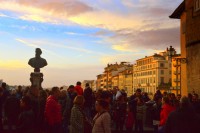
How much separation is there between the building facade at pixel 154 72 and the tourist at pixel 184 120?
12011cm

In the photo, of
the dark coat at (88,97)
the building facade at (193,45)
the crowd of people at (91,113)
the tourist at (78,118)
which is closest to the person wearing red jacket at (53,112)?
the crowd of people at (91,113)

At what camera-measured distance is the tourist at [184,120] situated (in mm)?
8086

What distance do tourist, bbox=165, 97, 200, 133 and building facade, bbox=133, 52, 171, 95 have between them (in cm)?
12011

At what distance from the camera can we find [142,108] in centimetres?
1688

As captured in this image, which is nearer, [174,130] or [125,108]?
[174,130]

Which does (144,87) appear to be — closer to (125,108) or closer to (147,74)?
(147,74)

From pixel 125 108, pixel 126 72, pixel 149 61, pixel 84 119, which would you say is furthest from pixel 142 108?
pixel 126 72

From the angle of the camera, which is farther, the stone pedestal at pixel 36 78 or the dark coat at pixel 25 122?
the stone pedestal at pixel 36 78

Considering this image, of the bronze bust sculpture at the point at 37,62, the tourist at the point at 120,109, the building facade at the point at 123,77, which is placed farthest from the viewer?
the building facade at the point at 123,77

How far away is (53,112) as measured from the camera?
40.5ft

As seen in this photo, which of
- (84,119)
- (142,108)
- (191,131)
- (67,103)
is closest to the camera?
(191,131)

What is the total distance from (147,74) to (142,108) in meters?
133

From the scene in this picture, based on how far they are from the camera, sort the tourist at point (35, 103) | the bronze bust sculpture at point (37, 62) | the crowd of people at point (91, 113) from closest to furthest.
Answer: the crowd of people at point (91, 113) < the tourist at point (35, 103) < the bronze bust sculpture at point (37, 62)

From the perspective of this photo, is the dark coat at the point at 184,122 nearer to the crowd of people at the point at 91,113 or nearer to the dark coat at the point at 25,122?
the crowd of people at the point at 91,113
